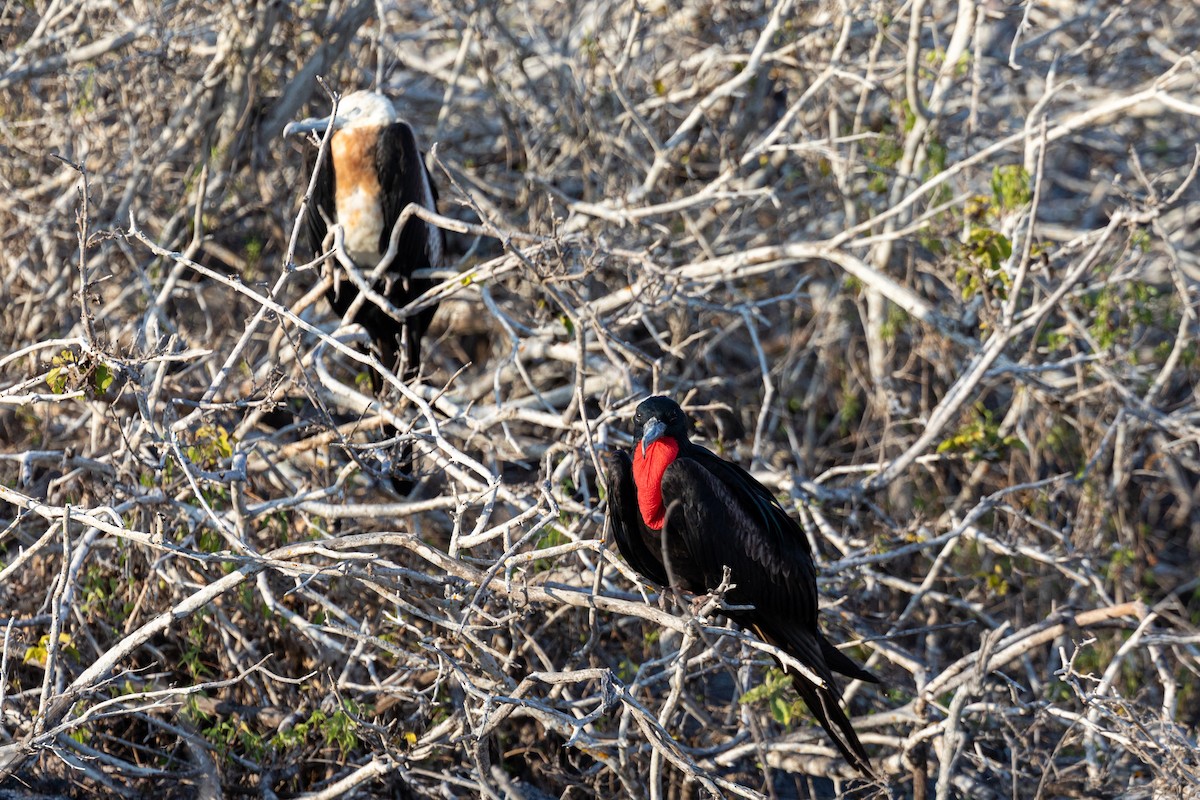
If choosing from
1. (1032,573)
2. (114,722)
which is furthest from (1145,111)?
(114,722)

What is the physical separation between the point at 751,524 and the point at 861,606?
3.03ft

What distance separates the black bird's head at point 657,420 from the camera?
108 inches

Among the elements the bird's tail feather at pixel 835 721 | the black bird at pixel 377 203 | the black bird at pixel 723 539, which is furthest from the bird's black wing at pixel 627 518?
the black bird at pixel 377 203

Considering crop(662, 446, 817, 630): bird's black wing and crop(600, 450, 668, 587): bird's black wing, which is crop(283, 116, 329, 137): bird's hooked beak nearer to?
crop(600, 450, 668, 587): bird's black wing

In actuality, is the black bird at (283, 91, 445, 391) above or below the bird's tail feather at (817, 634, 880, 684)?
above

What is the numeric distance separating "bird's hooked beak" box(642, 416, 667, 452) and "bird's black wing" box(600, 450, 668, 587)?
8 cm

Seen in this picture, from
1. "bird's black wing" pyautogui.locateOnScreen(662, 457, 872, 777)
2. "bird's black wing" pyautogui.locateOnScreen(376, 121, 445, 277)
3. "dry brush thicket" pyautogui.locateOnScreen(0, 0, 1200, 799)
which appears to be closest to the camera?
"dry brush thicket" pyautogui.locateOnScreen(0, 0, 1200, 799)

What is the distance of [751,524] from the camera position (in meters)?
2.88

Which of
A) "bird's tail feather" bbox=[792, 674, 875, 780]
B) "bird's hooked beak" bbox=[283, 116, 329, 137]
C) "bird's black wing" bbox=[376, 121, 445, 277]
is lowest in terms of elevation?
"bird's tail feather" bbox=[792, 674, 875, 780]

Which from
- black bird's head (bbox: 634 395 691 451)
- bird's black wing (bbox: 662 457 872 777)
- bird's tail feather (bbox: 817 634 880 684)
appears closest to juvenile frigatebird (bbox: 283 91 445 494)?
black bird's head (bbox: 634 395 691 451)

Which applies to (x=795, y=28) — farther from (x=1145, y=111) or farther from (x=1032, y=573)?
(x=1032, y=573)

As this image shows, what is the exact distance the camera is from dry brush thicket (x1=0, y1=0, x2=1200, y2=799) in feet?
8.77

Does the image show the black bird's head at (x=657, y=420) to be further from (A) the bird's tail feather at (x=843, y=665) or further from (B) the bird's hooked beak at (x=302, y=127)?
(B) the bird's hooked beak at (x=302, y=127)

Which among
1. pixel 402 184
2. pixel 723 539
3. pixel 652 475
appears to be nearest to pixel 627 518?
pixel 652 475
